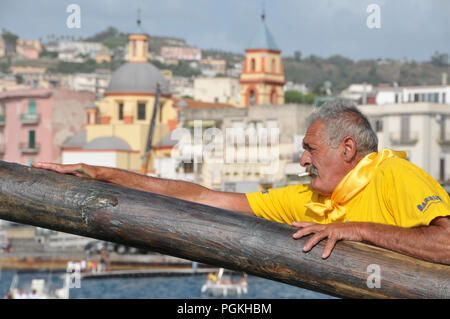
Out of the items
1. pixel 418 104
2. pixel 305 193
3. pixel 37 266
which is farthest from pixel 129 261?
pixel 305 193

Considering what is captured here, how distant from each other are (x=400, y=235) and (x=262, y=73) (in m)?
73.2

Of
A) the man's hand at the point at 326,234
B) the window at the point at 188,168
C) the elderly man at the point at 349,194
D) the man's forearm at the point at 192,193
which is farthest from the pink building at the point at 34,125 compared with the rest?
the man's hand at the point at 326,234

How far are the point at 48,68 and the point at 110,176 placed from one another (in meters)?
133

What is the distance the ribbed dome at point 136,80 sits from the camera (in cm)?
6581

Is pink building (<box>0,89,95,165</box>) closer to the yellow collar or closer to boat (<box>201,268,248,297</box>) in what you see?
boat (<box>201,268,248,297</box>)

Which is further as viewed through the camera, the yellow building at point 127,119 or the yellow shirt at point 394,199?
the yellow building at point 127,119

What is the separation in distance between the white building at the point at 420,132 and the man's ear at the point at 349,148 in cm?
4688

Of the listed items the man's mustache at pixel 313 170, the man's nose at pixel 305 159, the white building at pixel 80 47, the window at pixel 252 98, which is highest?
the white building at pixel 80 47

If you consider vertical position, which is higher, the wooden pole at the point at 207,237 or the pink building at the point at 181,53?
the pink building at the point at 181,53

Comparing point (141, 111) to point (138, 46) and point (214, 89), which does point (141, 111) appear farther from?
point (214, 89)

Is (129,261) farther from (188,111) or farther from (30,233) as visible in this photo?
(188,111)

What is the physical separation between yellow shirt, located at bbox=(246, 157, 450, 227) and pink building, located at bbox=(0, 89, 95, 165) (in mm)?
59795

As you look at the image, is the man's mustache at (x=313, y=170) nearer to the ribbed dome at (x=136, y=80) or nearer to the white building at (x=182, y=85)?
the ribbed dome at (x=136, y=80)

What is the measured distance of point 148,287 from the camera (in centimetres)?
3934
